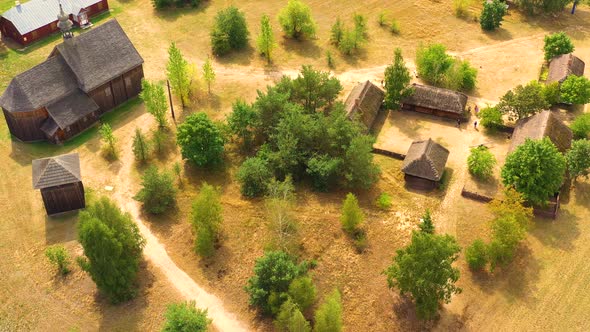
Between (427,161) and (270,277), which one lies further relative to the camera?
(427,161)

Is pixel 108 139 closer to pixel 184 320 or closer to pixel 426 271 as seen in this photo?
pixel 184 320

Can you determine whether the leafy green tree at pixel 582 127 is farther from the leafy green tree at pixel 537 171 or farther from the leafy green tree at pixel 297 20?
the leafy green tree at pixel 297 20

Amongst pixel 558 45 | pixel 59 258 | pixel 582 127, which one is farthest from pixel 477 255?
pixel 558 45

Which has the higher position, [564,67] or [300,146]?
[564,67]

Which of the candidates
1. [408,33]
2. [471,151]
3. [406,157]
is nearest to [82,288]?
[406,157]

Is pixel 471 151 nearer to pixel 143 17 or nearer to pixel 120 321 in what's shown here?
pixel 120 321

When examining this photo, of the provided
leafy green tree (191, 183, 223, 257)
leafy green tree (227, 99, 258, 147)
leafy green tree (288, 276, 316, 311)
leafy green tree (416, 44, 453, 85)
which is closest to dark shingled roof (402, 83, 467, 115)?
leafy green tree (416, 44, 453, 85)
